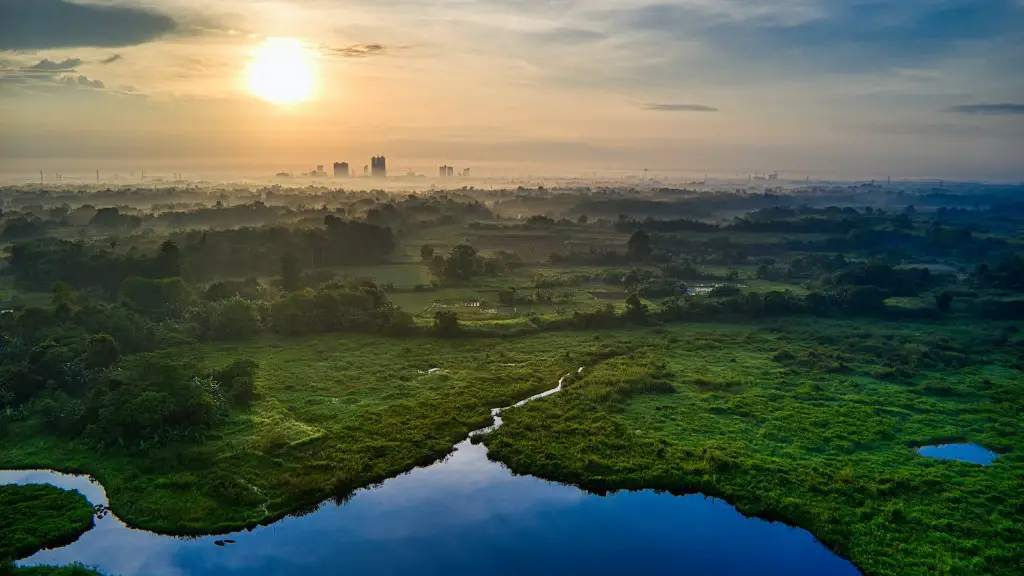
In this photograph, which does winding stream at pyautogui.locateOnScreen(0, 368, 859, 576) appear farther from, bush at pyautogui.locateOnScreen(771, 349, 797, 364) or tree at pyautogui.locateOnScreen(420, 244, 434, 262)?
tree at pyautogui.locateOnScreen(420, 244, 434, 262)

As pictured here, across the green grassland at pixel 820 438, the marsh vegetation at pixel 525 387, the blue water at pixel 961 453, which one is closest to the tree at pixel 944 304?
the marsh vegetation at pixel 525 387

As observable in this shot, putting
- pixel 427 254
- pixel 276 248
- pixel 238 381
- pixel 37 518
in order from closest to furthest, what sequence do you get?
pixel 37 518 → pixel 238 381 → pixel 276 248 → pixel 427 254

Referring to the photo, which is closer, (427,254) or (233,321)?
(233,321)

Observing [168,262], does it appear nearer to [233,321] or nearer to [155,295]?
[155,295]

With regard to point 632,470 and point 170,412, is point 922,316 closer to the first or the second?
point 632,470

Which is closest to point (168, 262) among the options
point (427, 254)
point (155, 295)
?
point (155, 295)

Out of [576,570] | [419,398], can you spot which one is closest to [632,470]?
[576,570]

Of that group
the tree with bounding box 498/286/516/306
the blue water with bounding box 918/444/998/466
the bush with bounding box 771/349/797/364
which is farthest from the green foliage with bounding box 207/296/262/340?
the blue water with bounding box 918/444/998/466
